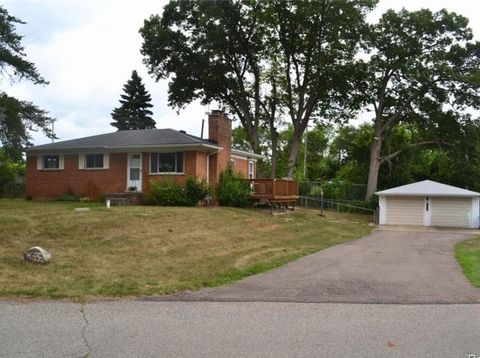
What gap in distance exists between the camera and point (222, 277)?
1133 centimetres

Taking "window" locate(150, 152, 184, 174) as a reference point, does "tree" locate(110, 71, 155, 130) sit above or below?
above

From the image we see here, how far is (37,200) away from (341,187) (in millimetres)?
25093

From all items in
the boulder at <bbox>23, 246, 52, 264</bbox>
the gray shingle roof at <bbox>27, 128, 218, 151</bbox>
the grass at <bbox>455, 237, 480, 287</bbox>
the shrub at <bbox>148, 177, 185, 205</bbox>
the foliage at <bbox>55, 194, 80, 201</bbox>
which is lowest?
the grass at <bbox>455, 237, 480, 287</bbox>

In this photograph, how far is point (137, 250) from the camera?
13672mm

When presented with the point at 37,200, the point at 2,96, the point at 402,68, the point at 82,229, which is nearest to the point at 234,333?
the point at 82,229

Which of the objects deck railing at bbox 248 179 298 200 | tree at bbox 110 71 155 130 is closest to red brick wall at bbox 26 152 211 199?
deck railing at bbox 248 179 298 200

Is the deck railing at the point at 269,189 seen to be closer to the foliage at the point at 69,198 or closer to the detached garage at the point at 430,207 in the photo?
the foliage at the point at 69,198

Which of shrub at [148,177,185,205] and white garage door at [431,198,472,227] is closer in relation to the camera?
shrub at [148,177,185,205]

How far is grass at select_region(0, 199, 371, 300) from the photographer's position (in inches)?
394

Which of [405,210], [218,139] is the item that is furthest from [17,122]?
[405,210]

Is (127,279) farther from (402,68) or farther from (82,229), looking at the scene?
(402,68)

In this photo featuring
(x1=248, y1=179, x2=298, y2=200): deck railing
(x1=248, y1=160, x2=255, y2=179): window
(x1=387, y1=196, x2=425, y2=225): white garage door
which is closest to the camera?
(x1=248, y1=179, x2=298, y2=200): deck railing

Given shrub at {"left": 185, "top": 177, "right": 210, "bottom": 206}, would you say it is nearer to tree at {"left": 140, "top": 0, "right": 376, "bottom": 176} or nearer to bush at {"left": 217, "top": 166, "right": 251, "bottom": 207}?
bush at {"left": 217, "top": 166, "right": 251, "bottom": 207}

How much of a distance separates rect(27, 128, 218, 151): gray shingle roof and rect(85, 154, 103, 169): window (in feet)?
1.97
